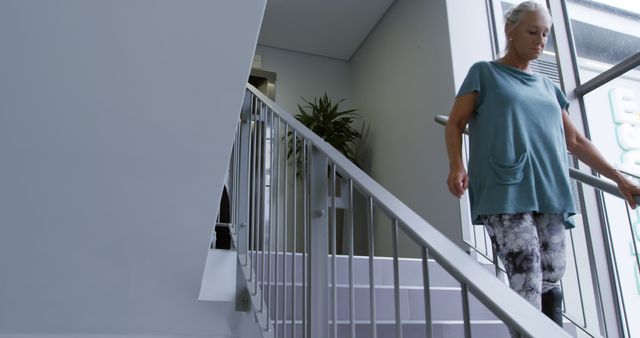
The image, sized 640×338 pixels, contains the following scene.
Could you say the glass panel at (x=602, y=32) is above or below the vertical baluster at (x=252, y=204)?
above

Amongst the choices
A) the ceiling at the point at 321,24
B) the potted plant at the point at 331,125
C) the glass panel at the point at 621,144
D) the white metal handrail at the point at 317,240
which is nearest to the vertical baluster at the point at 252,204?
the white metal handrail at the point at 317,240

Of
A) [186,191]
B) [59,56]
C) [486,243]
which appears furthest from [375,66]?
[59,56]

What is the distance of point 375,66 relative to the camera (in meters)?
5.13

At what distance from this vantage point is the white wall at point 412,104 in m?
3.73

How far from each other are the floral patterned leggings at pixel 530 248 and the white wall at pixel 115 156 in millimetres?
913

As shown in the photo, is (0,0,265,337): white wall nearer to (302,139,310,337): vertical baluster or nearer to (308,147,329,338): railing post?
(302,139,310,337): vertical baluster

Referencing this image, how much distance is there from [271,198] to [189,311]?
0.72 m

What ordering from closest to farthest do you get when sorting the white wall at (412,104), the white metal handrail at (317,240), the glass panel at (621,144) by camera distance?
the white metal handrail at (317,240) < the glass panel at (621,144) < the white wall at (412,104)

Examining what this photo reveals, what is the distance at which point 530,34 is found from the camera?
1400 millimetres

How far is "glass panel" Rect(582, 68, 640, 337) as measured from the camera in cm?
259

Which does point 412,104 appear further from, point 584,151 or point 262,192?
point 584,151

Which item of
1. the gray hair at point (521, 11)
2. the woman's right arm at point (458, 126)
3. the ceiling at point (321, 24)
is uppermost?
the ceiling at point (321, 24)

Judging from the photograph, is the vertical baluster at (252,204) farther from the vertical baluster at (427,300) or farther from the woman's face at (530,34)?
the vertical baluster at (427,300)

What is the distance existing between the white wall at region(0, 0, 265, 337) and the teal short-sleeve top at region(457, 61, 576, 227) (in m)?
0.71
